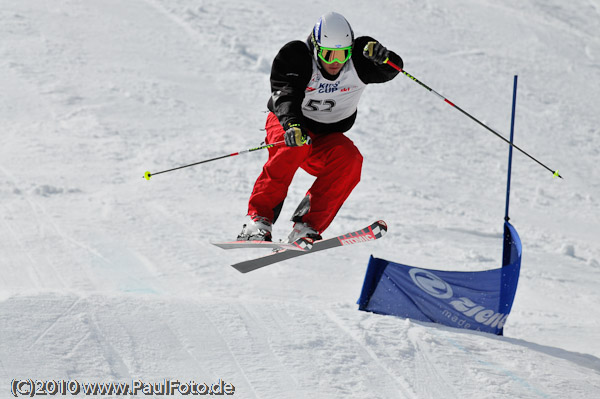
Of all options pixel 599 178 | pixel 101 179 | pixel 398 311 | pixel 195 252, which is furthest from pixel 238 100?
pixel 398 311

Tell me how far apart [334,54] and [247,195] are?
567 cm

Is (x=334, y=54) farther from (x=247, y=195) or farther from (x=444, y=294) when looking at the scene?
(x=247, y=195)

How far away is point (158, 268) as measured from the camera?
25.8 ft

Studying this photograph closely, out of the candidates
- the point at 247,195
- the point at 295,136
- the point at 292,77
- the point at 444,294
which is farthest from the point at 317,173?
the point at 247,195

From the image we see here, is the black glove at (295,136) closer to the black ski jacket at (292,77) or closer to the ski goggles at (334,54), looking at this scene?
the black ski jacket at (292,77)

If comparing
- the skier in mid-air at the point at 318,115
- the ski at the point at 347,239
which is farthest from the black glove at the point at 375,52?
the ski at the point at 347,239

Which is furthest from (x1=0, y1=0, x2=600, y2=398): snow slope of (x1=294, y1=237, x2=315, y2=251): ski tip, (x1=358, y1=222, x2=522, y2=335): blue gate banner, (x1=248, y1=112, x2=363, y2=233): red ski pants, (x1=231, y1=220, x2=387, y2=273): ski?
(x1=248, y1=112, x2=363, y2=233): red ski pants

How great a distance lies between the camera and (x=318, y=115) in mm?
5383

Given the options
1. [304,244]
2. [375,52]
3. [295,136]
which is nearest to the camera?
[295,136]

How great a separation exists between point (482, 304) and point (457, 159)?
684 centimetres

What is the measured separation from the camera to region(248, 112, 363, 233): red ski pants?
5.29 meters

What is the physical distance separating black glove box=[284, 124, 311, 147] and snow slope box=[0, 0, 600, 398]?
54.6 inches

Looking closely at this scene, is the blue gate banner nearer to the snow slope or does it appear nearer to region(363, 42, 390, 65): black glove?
the snow slope

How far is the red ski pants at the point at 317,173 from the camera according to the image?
17.4ft
